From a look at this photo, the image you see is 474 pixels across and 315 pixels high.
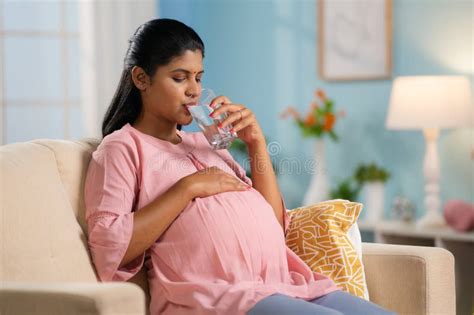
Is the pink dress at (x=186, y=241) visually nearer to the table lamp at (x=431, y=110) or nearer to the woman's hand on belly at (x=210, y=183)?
the woman's hand on belly at (x=210, y=183)

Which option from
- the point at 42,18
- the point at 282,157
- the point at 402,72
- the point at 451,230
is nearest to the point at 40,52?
the point at 42,18

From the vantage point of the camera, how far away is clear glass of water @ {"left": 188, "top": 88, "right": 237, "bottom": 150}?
2.20 meters

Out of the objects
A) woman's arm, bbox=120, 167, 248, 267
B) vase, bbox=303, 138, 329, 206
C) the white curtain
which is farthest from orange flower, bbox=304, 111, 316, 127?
woman's arm, bbox=120, 167, 248, 267

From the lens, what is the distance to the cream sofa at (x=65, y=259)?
5.57 ft

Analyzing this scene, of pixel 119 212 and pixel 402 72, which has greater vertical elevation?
pixel 402 72

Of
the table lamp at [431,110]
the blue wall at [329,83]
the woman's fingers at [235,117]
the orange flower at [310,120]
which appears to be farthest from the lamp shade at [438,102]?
the woman's fingers at [235,117]

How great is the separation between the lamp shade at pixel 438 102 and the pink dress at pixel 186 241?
2.01m

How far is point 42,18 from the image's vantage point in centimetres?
475

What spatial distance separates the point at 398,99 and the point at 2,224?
103 inches

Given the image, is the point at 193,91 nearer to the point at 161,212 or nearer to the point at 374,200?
the point at 161,212

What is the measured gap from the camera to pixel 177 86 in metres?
2.20

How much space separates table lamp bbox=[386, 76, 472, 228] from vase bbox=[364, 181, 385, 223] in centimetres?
31

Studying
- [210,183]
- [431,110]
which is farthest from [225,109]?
[431,110]

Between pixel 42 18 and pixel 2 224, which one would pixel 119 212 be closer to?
pixel 2 224
